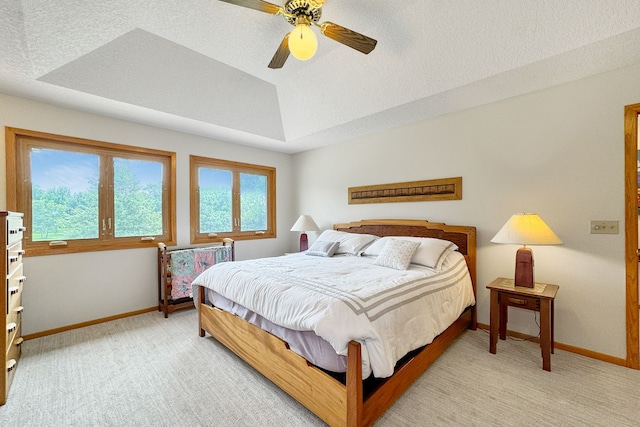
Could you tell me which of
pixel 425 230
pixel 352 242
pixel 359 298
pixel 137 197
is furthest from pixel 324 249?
pixel 137 197

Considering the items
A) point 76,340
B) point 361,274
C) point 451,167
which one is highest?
point 451,167

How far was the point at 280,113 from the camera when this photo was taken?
3885mm

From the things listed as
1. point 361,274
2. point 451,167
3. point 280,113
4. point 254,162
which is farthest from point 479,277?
point 254,162

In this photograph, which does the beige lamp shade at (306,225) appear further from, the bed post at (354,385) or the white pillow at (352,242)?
the bed post at (354,385)

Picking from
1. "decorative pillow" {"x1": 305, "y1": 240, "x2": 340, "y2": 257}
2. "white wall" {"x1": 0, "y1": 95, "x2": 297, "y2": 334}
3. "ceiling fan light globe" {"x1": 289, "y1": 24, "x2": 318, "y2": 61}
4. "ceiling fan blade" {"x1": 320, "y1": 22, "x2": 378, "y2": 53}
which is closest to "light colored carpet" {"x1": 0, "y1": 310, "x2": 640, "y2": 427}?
"white wall" {"x1": 0, "y1": 95, "x2": 297, "y2": 334}

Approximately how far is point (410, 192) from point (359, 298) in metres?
2.23

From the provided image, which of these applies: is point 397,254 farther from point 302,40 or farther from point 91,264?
point 91,264

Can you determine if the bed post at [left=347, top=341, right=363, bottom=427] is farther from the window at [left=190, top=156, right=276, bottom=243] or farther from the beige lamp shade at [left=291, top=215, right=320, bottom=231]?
the window at [left=190, top=156, right=276, bottom=243]

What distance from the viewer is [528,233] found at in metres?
2.31

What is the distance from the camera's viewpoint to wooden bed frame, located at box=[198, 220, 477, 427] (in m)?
1.45

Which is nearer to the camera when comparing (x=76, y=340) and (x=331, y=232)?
(x=76, y=340)

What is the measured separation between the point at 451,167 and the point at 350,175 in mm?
1551

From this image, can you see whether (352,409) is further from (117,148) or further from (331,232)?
(117,148)

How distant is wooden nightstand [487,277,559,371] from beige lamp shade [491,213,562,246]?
42 centimetres
